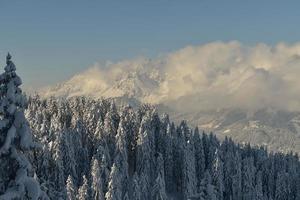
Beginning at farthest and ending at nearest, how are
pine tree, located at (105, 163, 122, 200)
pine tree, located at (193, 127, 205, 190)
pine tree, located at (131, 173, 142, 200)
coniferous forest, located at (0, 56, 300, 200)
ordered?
pine tree, located at (193, 127, 205, 190), pine tree, located at (131, 173, 142, 200), coniferous forest, located at (0, 56, 300, 200), pine tree, located at (105, 163, 122, 200)

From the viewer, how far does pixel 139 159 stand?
134125 millimetres

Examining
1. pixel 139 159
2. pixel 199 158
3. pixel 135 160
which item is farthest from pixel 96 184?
pixel 199 158

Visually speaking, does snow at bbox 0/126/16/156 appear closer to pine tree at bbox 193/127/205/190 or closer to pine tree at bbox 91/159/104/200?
pine tree at bbox 91/159/104/200

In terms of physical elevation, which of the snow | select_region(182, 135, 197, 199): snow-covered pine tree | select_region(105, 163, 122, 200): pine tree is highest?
select_region(182, 135, 197, 199): snow-covered pine tree

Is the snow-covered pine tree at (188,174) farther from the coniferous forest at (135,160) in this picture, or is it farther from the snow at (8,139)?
the snow at (8,139)

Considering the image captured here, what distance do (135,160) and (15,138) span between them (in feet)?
417

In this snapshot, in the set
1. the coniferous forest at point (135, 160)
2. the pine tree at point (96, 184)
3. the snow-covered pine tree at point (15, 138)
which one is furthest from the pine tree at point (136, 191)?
the snow-covered pine tree at point (15, 138)

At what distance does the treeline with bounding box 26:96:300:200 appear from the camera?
10469 centimetres

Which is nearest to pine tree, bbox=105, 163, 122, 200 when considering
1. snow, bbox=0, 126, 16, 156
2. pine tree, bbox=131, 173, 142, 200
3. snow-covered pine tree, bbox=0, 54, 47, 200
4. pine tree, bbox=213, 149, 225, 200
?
pine tree, bbox=131, 173, 142, 200

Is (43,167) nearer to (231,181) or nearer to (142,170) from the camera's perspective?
(142,170)

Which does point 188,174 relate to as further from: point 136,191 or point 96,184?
point 96,184

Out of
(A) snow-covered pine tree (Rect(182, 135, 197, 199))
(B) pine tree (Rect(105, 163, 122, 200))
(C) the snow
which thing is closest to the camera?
(C) the snow

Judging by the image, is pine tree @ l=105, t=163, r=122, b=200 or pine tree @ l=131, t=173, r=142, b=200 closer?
pine tree @ l=105, t=163, r=122, b=200

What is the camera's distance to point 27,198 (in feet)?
54.3
